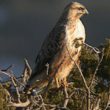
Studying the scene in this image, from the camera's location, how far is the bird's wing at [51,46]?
Result: 6477 millimetres

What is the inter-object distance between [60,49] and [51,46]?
4.6 inches

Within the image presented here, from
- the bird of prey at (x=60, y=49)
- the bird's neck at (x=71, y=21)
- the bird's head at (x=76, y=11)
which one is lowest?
the bird of prey at (x=60, y=49)

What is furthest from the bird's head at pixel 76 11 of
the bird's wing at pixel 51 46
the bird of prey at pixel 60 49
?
the bird's wing at pixel 51 46

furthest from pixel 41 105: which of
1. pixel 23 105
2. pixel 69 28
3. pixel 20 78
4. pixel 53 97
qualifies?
pixel 69 28

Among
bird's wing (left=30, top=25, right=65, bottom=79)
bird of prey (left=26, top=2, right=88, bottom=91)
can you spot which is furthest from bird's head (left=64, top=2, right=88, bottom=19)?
bird's wing (left=30, top=25, right=65, bottom=79)

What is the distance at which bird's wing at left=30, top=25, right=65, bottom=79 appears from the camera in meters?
6.48

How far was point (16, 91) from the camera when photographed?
176 inches

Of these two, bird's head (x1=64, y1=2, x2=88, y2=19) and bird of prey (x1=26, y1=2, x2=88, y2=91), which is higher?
bird's head (x1=64, y1=2, x2=88, y2=19)

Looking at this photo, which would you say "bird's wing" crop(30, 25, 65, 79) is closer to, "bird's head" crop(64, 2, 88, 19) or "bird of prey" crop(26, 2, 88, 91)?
"bird of prey" crop(26, 2, 88, 91)

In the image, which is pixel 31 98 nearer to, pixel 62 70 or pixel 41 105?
pixel 41 105

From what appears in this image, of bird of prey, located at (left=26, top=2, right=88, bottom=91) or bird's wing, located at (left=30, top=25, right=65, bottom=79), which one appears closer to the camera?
bird of prey, located at (left=26, top=2, right=88, bottom=91)

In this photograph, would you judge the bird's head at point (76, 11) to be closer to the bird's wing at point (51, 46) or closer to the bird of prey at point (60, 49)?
the bird of prey at point (60, 49)

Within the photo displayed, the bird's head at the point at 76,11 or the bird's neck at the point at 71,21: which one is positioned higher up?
the bird's head at the point at 76,11

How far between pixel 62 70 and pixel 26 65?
2.11 m
